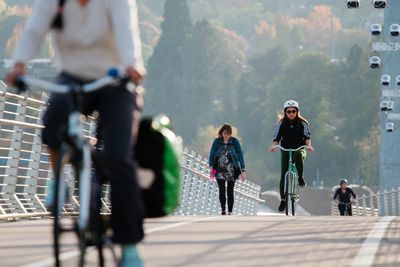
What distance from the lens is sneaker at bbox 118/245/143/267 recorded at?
772cm

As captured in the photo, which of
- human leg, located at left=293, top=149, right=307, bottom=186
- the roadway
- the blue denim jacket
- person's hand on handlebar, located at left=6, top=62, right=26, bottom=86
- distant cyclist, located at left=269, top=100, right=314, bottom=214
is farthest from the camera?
the blue denim jacket

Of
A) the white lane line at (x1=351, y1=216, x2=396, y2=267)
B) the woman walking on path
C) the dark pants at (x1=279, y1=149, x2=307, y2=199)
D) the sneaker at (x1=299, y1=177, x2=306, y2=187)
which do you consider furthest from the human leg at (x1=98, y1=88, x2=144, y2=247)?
the woman walking on path

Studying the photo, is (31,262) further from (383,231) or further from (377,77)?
(377,77)

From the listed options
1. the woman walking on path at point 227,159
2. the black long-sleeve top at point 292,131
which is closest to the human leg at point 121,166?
the black long-sleeve top at point 292,131

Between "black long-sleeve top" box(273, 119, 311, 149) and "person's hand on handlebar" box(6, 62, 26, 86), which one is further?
"black long-sleeve top" box(273, 119, 311, 149)

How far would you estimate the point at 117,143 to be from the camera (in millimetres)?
7695

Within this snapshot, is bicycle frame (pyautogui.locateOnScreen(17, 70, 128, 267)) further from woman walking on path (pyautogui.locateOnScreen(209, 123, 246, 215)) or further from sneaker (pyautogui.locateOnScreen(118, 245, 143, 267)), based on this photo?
woman walking on path (pyautogui.locateOnScreen(209, 123, 246, 215))

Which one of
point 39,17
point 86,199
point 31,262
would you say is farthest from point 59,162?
point 31,262

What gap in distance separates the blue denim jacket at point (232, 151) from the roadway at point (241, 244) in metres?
7.02

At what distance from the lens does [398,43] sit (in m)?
59.3

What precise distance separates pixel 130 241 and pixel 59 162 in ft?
1.97

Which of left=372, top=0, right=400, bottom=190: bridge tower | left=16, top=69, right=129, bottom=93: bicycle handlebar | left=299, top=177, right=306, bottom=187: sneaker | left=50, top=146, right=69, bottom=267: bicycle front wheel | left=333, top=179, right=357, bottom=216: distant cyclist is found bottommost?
left=50, top=146, right=69, bottom=267: bicycle front wheel

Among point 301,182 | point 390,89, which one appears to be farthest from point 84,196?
point 390,89

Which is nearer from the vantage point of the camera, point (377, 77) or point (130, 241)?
point (130, 241)
